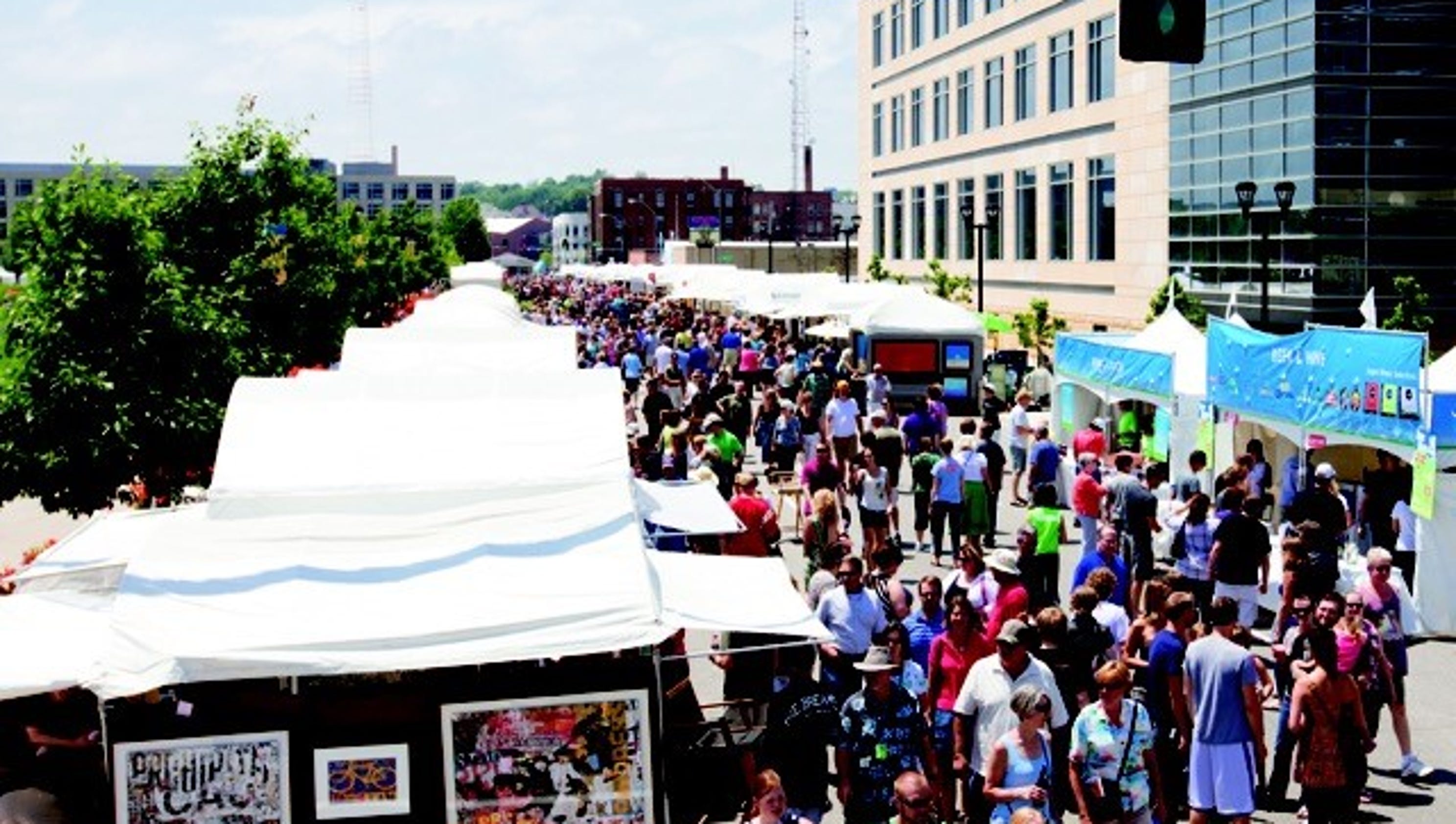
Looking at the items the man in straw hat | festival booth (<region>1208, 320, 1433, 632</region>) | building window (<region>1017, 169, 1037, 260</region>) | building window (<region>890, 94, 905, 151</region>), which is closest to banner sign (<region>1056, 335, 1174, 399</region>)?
festival booth (<region>1208, 320, 1433, 632</region>)

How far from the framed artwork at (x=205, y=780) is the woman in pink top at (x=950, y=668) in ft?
12.6

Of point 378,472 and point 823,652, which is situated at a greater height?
point 378,472

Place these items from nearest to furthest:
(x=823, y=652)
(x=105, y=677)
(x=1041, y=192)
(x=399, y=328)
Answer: (x=105, y=677), (x=823, y=652), (x=399, y=328), (x=1041, y=192)

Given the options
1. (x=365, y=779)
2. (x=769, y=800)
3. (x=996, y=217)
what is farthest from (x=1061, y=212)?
(x=769, y=800)

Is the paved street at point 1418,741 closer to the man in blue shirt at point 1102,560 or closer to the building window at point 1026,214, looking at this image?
the man in blue shirt at point 1102,560

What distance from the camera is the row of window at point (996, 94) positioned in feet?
188

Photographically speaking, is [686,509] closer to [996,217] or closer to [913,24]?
[996,217]

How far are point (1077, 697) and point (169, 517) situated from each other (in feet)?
20.0

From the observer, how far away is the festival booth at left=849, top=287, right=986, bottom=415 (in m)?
38.7

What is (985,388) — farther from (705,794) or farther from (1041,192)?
(1041,192)

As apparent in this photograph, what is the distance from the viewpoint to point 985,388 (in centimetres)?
2802

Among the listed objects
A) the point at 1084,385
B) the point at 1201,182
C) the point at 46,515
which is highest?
the point at 1201,182

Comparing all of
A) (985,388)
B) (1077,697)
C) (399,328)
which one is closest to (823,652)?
(1077,697)

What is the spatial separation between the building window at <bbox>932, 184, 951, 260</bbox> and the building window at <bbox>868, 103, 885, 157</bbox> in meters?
10.6
